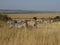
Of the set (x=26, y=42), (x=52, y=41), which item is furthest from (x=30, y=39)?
(x=52, y=41)

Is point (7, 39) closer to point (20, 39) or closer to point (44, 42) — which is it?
point (20, 39)

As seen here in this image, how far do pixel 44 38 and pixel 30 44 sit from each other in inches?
29.9

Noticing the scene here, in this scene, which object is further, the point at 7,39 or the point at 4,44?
the point at 7,39

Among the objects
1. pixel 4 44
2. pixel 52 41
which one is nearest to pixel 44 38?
pixel 52 41

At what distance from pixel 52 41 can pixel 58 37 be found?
0.49 meters

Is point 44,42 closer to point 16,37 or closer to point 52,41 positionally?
point 52,41

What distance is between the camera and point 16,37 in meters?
7.07

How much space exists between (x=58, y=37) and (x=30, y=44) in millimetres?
1173

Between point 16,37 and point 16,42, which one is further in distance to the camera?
point 16,37

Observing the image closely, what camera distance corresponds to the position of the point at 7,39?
6844 millimetres

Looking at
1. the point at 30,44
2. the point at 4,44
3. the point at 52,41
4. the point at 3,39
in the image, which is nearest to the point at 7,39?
the point at 3,39

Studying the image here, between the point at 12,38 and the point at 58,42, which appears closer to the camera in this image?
the point at 58,42

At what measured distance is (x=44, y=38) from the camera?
679cm

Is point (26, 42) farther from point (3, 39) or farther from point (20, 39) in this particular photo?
point (3, 39)
